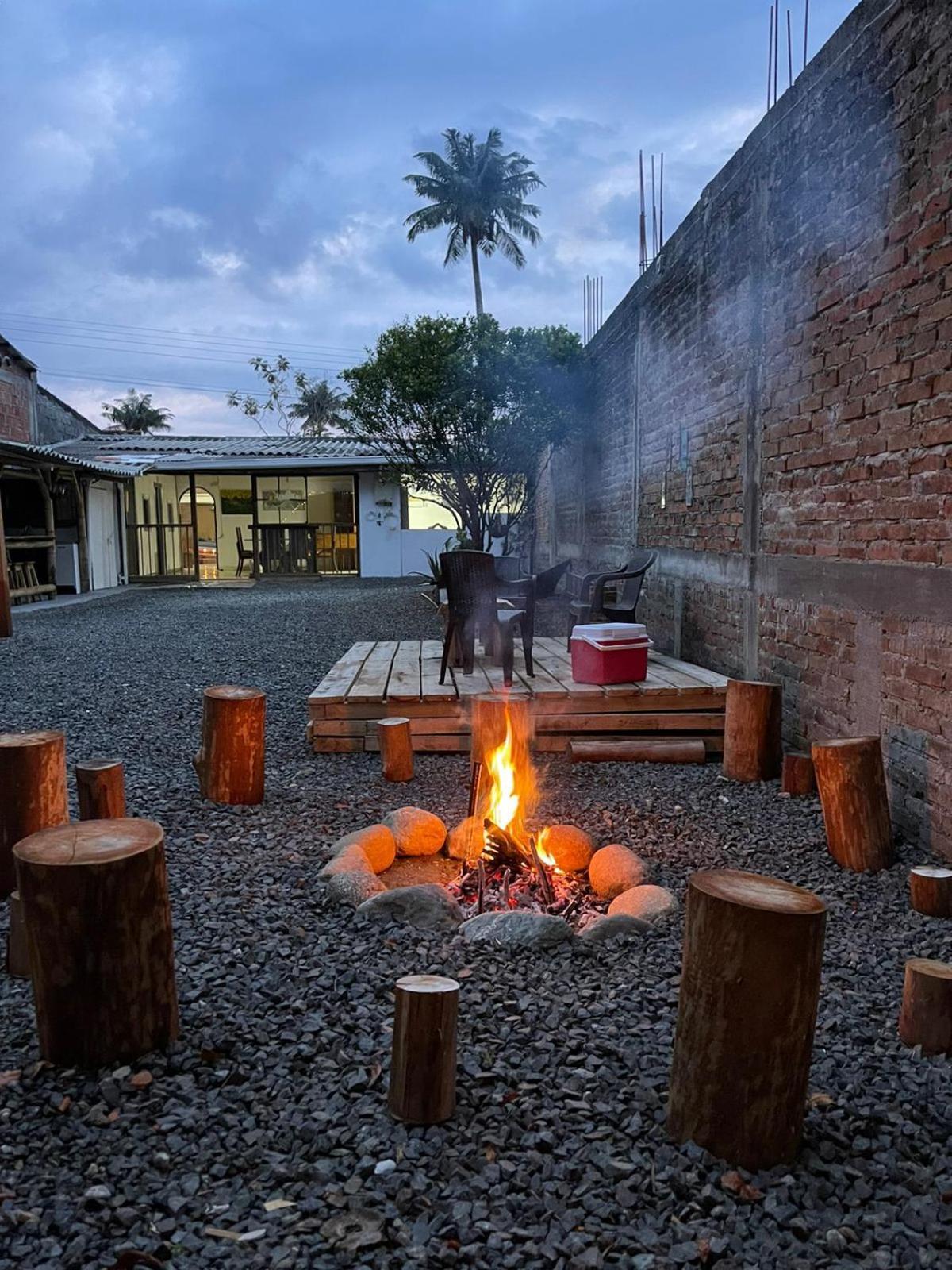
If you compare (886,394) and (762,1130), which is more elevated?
(886,394)

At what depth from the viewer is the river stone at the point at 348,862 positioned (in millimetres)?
2949

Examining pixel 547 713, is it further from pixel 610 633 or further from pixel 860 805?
pixel 860 805

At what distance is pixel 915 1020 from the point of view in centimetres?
206

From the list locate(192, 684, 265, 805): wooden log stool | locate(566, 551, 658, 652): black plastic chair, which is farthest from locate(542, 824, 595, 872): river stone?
locate(566, 551, 658, 652): black plastic chair

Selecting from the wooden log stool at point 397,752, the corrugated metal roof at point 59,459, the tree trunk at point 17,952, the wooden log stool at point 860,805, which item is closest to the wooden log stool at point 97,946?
the tree trunk at point 17,952

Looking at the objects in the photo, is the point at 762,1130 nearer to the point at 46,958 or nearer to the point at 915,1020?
the point at 915,1020

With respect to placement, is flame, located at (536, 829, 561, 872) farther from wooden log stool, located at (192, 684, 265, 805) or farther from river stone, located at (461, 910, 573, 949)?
wooden log stool, located at (192, 684, 265, 805)

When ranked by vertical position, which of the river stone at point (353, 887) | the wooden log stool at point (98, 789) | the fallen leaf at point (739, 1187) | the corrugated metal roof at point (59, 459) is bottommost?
the fallen leaf at point (739, 1187)

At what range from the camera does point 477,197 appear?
25.1 m

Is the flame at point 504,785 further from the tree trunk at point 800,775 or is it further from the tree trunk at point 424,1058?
the tree trunk at point 424,1058

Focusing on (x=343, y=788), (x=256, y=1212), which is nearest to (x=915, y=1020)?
(x=256, y=1212)

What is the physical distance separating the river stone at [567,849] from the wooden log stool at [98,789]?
152cm

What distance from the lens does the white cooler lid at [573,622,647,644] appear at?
489 cm

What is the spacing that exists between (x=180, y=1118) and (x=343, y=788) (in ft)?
7.69
